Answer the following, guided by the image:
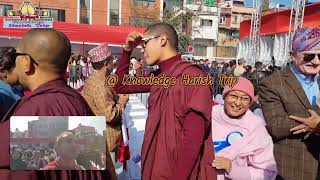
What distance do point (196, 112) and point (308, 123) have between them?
0.82 m

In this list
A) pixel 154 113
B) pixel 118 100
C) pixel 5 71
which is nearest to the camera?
pixel 154 113

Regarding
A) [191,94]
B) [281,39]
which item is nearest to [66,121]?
[191,94]

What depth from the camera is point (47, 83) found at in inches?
60.6

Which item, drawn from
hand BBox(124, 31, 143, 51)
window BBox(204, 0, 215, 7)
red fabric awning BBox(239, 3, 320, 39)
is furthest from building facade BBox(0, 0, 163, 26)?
hand BBox(124, 31, 143, 51)

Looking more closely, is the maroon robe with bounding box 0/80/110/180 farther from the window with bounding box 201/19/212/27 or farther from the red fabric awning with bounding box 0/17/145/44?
the window with bounding box 201/19/212/27

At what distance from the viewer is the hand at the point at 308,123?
229cm

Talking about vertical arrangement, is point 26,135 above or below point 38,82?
below

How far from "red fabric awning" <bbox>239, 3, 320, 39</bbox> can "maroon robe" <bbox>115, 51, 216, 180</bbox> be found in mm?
13370

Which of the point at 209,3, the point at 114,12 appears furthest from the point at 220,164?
the point at 209,3

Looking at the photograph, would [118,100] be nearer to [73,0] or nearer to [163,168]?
[163,168]

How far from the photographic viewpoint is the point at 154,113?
2.11 meters

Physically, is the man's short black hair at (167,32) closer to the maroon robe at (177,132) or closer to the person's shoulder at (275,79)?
the maroon robe at (177,132)

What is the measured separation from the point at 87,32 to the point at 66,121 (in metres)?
17.8

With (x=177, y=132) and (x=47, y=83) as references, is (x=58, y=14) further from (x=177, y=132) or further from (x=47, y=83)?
(x=47, y=83)
